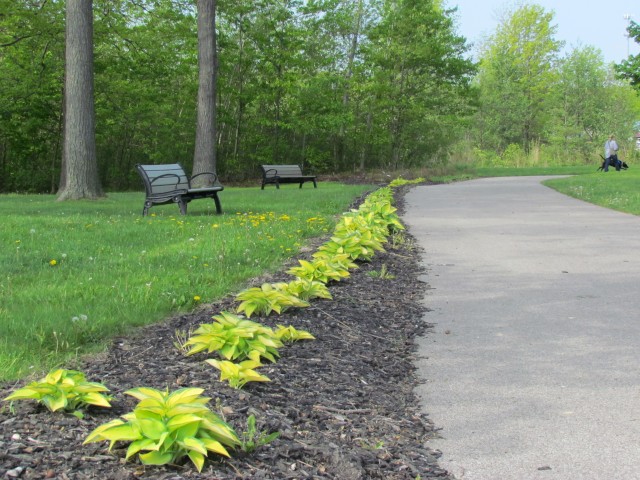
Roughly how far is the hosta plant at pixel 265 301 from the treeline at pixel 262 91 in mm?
17066

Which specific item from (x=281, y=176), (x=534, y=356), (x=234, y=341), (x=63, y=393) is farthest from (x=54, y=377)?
(x=281, y=176)

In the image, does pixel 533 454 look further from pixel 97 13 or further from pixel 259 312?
pixel 97 13

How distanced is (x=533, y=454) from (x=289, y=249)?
4631mm

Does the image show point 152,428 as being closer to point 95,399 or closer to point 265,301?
point 95,399

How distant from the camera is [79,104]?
13.0m

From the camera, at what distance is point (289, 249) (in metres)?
6.96

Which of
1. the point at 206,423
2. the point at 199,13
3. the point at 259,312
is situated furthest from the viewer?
the point at 199,13

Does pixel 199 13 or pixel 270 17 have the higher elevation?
pixel 270 17

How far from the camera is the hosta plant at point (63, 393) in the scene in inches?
93.7

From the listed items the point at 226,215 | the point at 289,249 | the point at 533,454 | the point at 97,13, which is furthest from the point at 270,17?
the point at 533,454

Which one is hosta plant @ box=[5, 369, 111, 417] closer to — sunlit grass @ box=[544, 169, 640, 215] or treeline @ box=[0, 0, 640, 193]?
sunlit grass @ box=[544, 169, 640, 215]

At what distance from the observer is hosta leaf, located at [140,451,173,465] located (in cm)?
206

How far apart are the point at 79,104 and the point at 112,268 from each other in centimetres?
856

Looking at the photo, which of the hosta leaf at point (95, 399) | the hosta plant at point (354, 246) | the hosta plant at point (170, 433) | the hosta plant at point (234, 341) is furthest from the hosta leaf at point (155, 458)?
the hosta plant at point (354, 246)
